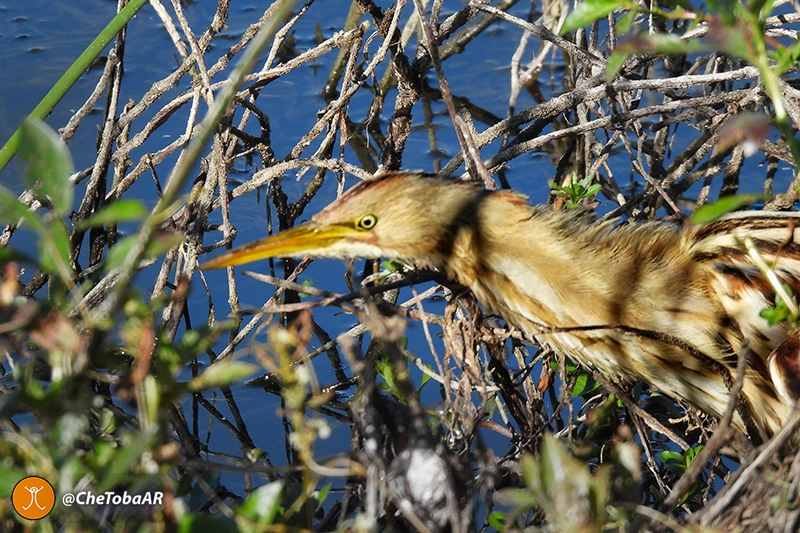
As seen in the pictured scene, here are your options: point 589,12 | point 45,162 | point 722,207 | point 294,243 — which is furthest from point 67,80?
point 722,207

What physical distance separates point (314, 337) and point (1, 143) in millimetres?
1294

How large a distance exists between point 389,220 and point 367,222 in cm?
4

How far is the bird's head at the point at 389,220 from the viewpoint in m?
1.48

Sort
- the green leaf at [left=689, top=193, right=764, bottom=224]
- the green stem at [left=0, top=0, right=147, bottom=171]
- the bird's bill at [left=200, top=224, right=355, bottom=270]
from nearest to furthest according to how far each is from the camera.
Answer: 1. the green leaf at [left=689, top=193, right=764, bottom=224]
2. the bird's bill at [left=200, top=224, right=355, bottom=270]
3. the green stem at [left=0, top=0, right=147, bottom=171]

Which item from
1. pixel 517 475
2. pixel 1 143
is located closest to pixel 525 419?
pixel 517 475

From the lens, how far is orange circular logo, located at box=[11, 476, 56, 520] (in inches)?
34.0

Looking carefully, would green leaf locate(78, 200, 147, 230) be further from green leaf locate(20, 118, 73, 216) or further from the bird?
the bird

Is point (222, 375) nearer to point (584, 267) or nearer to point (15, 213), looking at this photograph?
point (15, 213)

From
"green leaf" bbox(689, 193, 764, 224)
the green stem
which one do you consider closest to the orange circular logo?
"green leaf" bbox(689, 193, 764, 224)

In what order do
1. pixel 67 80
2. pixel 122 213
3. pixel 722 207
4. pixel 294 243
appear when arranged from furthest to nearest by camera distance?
1. pixel 67 80
2. pixel 294 243
3. pixel 722 207
4. pixel 122 213

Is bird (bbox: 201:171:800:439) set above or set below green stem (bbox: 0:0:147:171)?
below

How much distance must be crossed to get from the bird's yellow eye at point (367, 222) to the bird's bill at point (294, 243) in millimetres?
16

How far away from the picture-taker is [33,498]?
0.87m

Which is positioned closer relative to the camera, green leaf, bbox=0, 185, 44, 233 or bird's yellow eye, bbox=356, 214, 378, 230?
green leaf, bbox=0, 185, 44, 233
